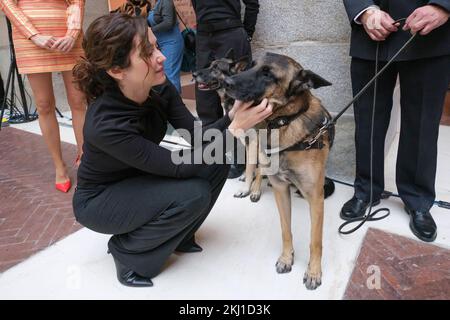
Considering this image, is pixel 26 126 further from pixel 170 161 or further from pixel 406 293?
pixel 406 293

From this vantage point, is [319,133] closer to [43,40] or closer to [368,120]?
[368,120]

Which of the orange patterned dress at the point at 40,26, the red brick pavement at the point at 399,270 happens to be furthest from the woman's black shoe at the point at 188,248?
the orange patterned dress at the point at 40,26

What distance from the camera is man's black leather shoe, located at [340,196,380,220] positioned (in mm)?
2543

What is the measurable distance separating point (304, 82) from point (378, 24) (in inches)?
26.7

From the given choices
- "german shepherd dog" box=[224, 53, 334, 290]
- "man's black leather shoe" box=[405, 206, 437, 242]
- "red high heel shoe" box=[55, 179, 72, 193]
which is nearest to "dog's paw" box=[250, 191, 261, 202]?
"german shepherd dog" box=[224, 53, 334, 290]

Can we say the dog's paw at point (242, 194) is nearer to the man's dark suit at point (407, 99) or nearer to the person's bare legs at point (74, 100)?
the man's dark suit at point (407, 99)

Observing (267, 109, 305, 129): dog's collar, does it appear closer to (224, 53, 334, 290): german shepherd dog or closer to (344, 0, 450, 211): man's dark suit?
(224, 53, 334, 290): german shepherd dog

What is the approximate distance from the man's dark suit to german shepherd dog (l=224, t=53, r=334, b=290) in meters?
0.63

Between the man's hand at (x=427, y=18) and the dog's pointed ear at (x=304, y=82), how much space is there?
588mm

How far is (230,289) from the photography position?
6.28ft

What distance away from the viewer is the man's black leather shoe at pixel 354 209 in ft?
8.34

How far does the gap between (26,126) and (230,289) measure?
463 centimetres

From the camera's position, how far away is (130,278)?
78.0 inches

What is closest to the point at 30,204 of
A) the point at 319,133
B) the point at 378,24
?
the point at 319,133
